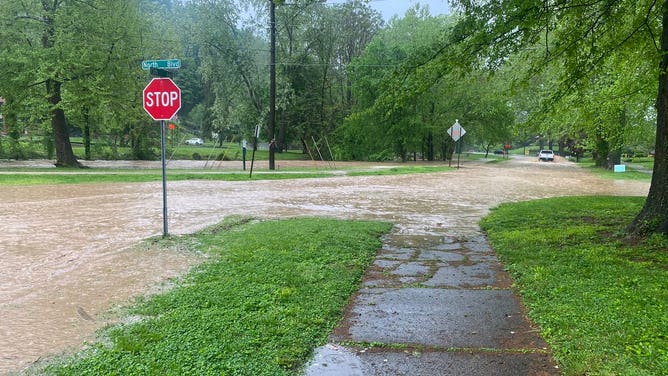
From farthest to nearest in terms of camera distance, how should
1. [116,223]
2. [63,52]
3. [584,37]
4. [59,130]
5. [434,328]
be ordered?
[59,130], [63,52], [116,223], [584,37], [434,328]

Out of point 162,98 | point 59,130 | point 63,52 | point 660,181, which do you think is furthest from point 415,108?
point 162,98

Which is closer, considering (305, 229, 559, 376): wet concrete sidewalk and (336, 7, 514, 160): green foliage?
(305, 229, 559, 376): wet concrete sidewalk

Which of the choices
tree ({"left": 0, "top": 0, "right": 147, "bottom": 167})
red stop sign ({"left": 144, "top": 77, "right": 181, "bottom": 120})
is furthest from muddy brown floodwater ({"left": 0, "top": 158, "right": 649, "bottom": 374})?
tree ({"left": 0, "top": 0, "right": 147, "bottom": 167})

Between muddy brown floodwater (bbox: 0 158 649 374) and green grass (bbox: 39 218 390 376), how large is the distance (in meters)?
0.45

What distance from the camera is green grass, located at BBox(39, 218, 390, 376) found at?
11.3ft

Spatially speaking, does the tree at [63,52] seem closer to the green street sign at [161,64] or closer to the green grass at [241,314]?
the green street sign at [161,64]

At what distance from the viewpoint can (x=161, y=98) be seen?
7996mm

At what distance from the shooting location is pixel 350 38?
5172cm

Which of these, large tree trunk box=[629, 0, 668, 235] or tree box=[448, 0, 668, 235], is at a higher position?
tree box=[448, 0, 668, 235]

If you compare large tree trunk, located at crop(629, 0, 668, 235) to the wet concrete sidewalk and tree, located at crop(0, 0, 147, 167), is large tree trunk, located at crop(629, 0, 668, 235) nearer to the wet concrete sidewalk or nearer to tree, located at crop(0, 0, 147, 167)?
the wet concrete sidewalk

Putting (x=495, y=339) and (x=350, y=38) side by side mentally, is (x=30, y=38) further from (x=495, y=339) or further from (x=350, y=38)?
(x=350, y=38)

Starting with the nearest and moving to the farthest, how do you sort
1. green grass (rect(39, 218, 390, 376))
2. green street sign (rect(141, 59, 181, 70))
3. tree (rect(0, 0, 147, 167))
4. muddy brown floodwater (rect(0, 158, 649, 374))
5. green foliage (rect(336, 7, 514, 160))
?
green grass (rect(39, 218, 390, 376)) < muddy brown floodwater (rect(0, 158, 649, 374)) < green street sign (rect(141, 59, 181, 70)) < tree (rect(0, 0, 147, 167)) < green foliage (rect(336, 7, 514, 160))

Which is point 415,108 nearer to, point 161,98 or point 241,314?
point 161,98

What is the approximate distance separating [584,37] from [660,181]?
2719 millimetres
